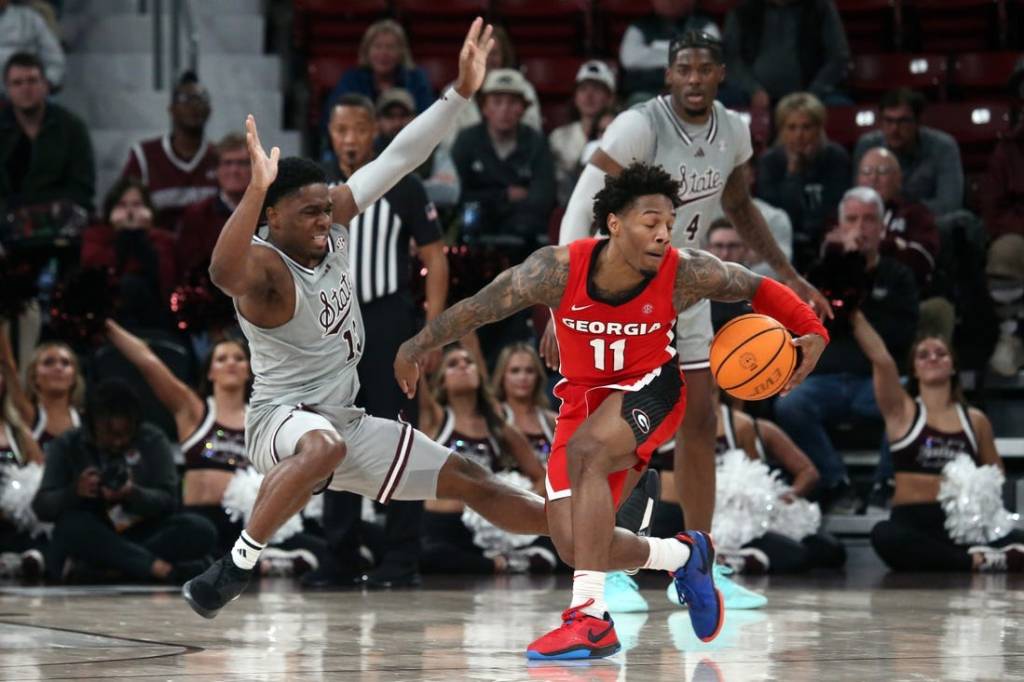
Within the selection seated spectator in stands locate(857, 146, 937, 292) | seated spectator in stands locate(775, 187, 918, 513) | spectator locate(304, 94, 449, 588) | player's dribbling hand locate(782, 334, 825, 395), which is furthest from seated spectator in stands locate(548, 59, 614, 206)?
player's dribbling hand locate(782, 334, 825, 395)

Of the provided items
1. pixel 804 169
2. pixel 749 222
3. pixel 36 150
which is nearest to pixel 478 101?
pixel 804 169

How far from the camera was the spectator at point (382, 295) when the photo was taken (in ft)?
24.9

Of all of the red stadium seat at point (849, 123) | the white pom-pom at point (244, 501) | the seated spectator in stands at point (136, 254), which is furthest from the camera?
the red stadium seat at point (849, 123)

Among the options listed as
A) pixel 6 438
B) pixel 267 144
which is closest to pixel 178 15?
pixel 267 144

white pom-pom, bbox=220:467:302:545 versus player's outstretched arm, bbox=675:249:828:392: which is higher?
player's outstretched arm, bbox=675:249:828:392

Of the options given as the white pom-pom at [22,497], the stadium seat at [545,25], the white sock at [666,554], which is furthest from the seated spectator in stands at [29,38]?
the white sock at [666,554]

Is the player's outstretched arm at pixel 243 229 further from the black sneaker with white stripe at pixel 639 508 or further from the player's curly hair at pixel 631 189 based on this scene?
the black sneaker with white stripe at pixel 639 508

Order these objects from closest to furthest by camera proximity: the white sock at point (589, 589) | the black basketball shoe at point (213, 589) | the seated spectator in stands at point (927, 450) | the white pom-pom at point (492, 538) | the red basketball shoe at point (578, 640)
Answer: the red basketball shoe at point (578, 640) < the white sock at point (589, 589) < the black basketball shoe at point (213, 589) < the seated spectator in stands at point (927, 450) < the white pom-pom at point (492, 538)

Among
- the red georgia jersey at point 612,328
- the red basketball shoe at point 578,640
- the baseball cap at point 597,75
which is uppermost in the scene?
the baseball cap at point 597,75

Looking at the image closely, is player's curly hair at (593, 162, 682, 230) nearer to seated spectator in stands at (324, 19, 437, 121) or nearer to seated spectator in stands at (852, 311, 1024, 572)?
seated spectator in stands at (852, 311, 1024, 572)

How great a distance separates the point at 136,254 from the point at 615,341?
490cm

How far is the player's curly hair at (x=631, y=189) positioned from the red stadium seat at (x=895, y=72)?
710 cm

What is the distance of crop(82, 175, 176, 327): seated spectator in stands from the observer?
973 centimetres

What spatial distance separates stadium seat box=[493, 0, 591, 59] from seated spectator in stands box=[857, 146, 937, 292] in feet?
11.7
